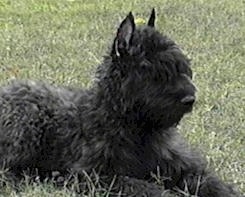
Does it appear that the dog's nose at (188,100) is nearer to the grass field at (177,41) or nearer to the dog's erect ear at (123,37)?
the dog's erect ear at (123,37)

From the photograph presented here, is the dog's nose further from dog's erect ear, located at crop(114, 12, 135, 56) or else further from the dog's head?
dog's erect ear, located at crop(114, 12, 135, 56)

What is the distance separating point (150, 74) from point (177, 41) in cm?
602

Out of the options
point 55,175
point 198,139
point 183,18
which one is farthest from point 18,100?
point 183,18

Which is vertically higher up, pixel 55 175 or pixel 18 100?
pixel 18 100

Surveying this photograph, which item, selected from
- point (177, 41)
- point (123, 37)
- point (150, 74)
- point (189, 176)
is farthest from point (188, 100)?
point (177, 41)

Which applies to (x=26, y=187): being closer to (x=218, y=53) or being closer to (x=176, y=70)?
(x=176, y=70)

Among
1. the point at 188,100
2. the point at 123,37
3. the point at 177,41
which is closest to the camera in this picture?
the point at 188,100

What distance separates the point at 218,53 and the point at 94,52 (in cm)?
161

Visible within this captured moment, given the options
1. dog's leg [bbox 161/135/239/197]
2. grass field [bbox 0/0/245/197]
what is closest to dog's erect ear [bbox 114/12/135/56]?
dog's leg [bbox 161/135/239/197]

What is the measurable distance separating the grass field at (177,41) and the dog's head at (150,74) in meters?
0.82

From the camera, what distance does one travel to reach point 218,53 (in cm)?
1152

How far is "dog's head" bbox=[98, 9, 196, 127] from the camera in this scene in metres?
6.17

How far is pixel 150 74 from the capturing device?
20.5 ft

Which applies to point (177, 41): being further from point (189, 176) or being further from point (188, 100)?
point (188, 100)
